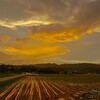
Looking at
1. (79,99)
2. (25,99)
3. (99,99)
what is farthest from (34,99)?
(99,99)

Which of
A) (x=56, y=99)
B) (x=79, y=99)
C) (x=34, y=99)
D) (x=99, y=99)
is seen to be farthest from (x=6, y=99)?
(x=99, y=99)

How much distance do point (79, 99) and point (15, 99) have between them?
589 centimetres

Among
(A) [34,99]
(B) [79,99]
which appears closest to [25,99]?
(A) [34,99]

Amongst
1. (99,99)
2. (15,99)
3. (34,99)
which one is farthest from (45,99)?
(99,99)

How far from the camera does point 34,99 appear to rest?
88.0 ft

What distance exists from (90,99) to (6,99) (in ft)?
25.4

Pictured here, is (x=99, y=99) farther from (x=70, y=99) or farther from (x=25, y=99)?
(x=25, y=99)

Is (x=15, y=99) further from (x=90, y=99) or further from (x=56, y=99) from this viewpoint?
(x=90, y=99)

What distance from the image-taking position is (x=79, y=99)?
91.0 feet

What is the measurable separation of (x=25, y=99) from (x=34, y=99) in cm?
80

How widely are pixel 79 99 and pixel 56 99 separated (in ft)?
7.08

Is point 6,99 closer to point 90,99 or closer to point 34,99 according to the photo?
point 34,99

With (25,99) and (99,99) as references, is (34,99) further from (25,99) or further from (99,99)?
(99,99)

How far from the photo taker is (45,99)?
88.4 ft
